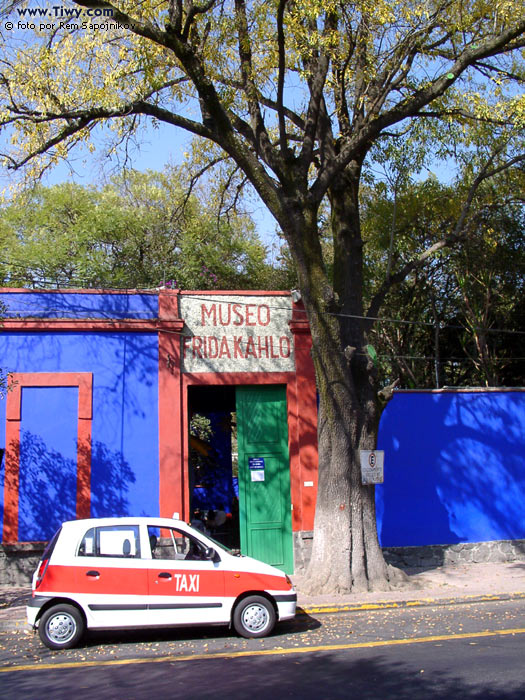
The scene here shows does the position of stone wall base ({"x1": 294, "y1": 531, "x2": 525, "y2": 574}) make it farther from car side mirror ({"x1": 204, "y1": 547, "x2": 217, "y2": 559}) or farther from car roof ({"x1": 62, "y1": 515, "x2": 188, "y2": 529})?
car roof ({"x1": 62, "y1": 515, "x2": 188, "y2": 529})

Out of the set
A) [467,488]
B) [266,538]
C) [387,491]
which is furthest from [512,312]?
[266,538]

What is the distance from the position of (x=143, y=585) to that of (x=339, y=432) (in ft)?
14.3

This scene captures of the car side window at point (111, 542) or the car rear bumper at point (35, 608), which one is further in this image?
the car side window at point (111, 542)

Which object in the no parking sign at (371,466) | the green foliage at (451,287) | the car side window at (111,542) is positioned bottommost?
the car side window at (111,542)

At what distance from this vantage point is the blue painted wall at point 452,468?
13.7 m

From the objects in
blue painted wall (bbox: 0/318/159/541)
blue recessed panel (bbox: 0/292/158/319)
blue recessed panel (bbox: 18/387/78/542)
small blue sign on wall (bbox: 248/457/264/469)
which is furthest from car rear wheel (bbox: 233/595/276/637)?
blue recessed panel (bbox: 0/292/158/319)

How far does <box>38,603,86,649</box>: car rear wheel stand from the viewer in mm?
8086

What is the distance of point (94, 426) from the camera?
1265cm

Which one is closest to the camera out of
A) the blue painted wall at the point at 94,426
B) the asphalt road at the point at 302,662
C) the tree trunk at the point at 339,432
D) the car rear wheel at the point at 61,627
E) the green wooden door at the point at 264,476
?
the asphalt road at the point at 302,662

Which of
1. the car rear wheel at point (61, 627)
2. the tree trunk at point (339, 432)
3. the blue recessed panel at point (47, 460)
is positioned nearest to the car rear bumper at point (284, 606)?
the tree trunk at point (339, 432)

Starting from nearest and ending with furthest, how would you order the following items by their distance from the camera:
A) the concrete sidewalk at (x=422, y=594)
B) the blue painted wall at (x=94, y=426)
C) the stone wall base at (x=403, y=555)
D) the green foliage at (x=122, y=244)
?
the concrete sidewalk at (x=422, y=594) → the stone wall base at (x=403, y=555) → the blue painted wall at (x=94, y=426) → the green foliage at (x=122, y=244)

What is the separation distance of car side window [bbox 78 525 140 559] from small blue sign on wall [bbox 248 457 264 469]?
15.5 feet

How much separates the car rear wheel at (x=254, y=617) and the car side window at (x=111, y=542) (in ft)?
4.92

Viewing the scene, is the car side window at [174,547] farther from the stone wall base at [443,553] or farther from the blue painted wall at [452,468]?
the blue painted wall at [452,468]
